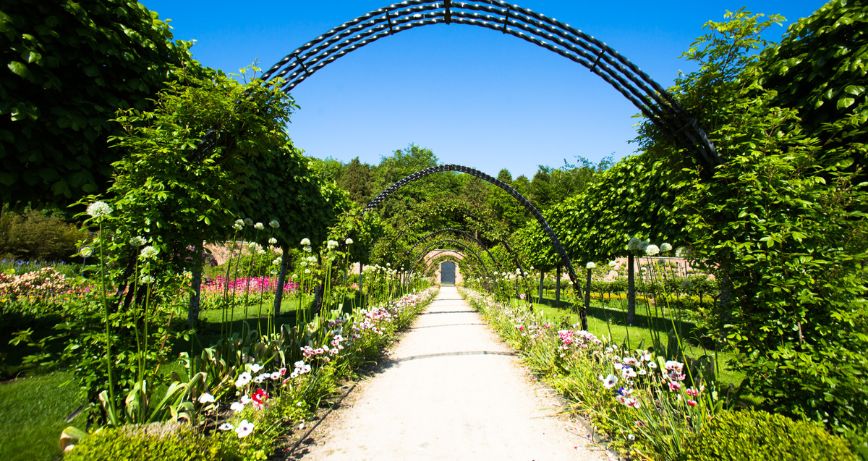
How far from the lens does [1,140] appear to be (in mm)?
2793

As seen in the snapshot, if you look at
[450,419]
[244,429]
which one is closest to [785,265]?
[450,419]

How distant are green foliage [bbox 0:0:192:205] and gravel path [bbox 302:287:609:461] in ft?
10.6

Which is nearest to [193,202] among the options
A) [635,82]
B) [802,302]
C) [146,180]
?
[146,180]

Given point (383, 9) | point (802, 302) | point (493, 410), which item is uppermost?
point (383, 9)

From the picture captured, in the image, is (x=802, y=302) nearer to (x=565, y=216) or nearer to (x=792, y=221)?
(x=792, y=221)

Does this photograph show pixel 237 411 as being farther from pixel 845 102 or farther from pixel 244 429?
pixel 845 102

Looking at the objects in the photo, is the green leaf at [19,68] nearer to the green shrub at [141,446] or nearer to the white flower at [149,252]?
the white flower at [149,252]

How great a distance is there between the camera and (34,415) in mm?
2697

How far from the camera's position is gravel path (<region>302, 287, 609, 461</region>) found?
2.67 meters

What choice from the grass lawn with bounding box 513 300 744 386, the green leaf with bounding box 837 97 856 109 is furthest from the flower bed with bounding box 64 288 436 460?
the green leaf with bounding box 837 97 856 109

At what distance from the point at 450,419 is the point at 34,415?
3.31 meters

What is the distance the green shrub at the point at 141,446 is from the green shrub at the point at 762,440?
8.89 feet

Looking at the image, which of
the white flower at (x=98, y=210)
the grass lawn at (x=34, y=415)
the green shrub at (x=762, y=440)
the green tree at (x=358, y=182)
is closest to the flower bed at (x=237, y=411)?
the grass lawn at (x=34, y=415)

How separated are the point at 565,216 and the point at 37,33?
11610 millimetres
